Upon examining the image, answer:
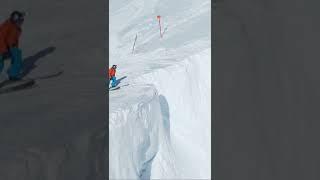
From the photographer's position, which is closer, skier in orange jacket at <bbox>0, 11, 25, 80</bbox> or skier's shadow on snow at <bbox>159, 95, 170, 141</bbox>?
skier in orange jacket at <bbox>0, 11, 25, 80</bbox>

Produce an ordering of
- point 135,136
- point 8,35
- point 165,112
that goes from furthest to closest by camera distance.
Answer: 1. point 165,112
2. point 135,136
3. point 8,35

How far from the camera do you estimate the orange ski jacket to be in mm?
665

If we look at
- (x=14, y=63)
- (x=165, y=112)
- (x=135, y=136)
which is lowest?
(x=135, y=136)

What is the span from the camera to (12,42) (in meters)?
0.69

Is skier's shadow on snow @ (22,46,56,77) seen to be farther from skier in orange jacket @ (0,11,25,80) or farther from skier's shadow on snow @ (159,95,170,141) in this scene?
skier's shadow on snow @ (159,95,170,141)

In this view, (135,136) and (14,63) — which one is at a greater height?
(14,63)

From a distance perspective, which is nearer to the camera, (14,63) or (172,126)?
(14,63)

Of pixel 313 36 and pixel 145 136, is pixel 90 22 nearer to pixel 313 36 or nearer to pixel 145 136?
pixel 313 36

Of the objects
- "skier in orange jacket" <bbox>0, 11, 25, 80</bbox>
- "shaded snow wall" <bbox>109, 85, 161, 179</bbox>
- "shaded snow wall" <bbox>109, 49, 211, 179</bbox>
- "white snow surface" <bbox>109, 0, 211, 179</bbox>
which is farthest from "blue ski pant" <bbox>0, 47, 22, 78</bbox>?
"shaded snow wall" <bbox>109, 49, 211, 179</bbox>

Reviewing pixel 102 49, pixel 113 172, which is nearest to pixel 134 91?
pixel 113 172

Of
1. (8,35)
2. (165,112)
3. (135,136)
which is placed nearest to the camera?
(8,35)

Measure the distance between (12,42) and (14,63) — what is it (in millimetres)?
34

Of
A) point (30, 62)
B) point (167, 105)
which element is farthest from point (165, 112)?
point (30, 62)

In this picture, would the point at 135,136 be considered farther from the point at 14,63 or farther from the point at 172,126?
the point at 14,63
